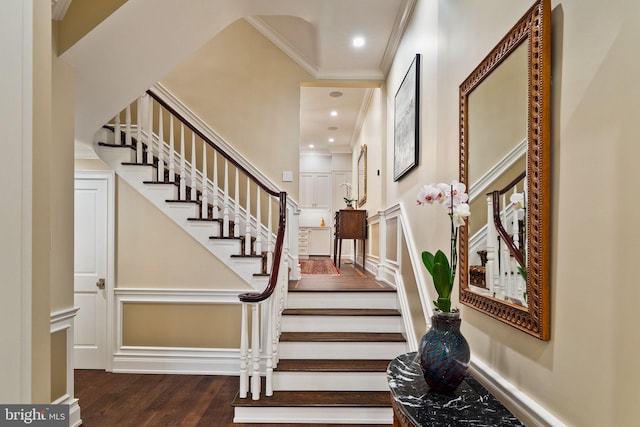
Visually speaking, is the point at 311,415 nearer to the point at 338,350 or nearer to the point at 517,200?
the point at 338,350

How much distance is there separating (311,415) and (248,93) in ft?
11.7

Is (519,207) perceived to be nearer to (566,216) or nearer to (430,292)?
(566,216)

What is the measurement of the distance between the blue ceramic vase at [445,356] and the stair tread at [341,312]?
1791mm

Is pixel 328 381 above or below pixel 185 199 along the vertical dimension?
below

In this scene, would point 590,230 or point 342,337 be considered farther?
point 342,337

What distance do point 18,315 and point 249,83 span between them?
12.8 ft

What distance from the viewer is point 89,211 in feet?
11.7

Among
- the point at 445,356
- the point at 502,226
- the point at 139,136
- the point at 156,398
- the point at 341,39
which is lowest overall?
the point at 156,398

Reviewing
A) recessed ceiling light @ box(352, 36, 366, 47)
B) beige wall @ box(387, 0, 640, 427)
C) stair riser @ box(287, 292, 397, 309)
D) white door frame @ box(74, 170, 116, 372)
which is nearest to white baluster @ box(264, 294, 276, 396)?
stair riser @ box(287, 292, 397, 309)

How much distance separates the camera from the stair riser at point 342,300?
11.1ft

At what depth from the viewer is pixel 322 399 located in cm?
258

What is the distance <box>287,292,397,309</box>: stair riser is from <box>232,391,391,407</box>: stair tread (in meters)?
0.86

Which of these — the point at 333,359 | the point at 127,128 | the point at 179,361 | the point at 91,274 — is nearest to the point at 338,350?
the point at 333,359

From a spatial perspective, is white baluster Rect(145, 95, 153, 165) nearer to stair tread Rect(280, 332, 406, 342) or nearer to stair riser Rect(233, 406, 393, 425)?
stair tread Rect(280, 332, 406, 342)
